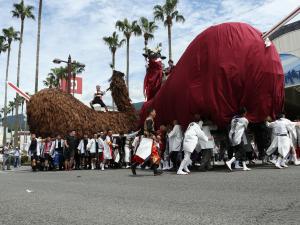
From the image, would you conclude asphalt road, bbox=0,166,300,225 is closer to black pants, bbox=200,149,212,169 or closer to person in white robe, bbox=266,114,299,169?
person in white robe, bbox=266,114,299,169

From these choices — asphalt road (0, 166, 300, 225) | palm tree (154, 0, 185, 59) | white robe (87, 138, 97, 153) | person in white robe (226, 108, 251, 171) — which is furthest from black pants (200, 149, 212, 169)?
palm tree (154, 0, 185, 59)

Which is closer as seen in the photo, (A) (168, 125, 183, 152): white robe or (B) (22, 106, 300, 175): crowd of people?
(B) (22, 106, 300, 175): crowd of people

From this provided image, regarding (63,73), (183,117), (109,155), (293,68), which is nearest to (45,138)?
(109,155)

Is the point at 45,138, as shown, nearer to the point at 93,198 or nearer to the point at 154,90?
the point at 154,90

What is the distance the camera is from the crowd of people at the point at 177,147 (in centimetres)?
1081

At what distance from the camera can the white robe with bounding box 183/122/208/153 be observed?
431 inches

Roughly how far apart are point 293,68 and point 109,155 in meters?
15.0

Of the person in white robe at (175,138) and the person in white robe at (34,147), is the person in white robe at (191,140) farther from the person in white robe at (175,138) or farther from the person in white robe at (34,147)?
the person in white robe at (34,147)

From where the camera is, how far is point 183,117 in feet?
39.8

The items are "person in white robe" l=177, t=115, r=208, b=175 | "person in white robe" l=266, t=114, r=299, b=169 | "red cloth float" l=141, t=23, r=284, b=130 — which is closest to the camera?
"person in white robe" l=177, t=115, r=208, b=175

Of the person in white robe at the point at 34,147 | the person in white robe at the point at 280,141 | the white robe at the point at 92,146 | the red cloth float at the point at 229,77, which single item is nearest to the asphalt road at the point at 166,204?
the person in white robe at the point at 280,141

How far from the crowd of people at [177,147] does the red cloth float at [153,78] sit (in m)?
1.37

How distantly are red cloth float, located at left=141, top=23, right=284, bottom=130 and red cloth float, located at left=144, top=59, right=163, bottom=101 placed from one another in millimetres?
2789

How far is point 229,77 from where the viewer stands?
11250 mm
